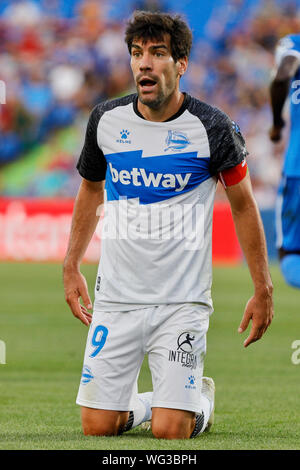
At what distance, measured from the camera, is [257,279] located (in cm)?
464

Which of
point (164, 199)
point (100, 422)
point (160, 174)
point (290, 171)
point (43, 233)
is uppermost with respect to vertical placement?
point (290, 171)

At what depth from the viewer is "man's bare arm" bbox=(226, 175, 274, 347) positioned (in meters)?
4.61

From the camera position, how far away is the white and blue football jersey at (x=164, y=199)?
15.7ft

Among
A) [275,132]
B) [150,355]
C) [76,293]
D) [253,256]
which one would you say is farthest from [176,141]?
[275,132]

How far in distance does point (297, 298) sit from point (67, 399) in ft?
28.3

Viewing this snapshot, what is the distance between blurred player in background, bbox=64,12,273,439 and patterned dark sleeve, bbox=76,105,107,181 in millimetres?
14

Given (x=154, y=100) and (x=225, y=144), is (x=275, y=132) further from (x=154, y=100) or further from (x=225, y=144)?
(x=154, y=100)

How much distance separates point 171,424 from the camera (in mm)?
4684

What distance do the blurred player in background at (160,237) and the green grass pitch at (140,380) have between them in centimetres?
22

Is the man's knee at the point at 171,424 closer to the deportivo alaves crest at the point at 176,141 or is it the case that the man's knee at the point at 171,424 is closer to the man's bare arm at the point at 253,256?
the man's bare arm at the point at 253,256

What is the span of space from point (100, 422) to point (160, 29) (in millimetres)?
2013

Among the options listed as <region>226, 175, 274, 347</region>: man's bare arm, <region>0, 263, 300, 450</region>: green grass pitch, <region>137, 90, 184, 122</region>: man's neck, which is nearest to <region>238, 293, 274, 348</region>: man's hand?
<region>226, 175, 274, 347</region>: man's bare arm
